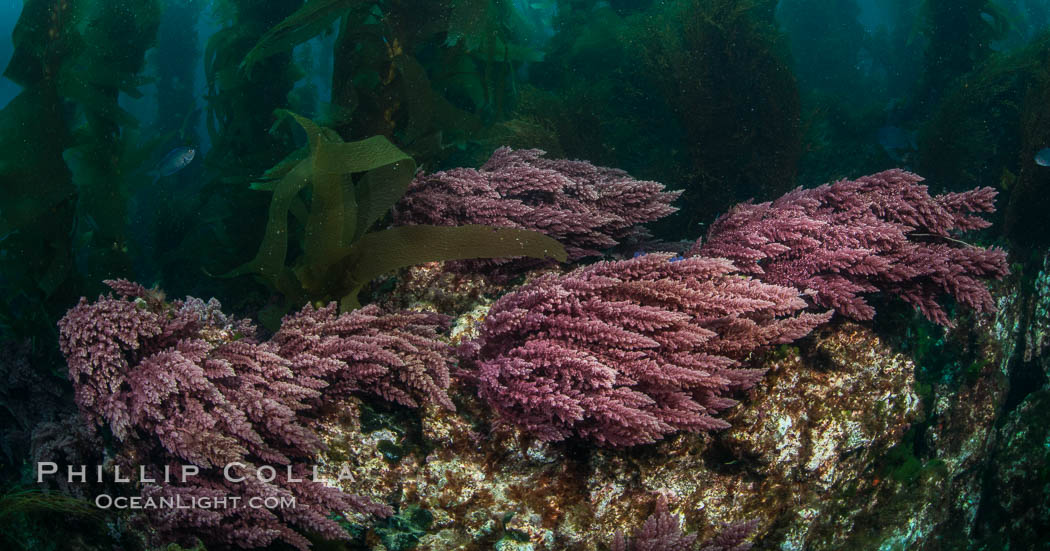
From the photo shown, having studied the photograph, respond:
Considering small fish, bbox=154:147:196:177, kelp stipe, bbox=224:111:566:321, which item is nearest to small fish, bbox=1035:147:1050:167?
kelp stipe, bbox=224:111:566:321

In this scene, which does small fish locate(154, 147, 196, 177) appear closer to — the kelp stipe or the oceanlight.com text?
the kelp stipe

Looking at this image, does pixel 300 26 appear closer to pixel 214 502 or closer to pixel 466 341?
pixel 466 341

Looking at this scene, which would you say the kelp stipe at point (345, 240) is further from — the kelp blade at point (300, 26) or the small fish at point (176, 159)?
the small fish at point (176, 159)

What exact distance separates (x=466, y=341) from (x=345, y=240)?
91 centimetres

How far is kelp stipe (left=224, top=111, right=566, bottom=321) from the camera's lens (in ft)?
8.14

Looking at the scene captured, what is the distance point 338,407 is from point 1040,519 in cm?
387

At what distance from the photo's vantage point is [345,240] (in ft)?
8.28

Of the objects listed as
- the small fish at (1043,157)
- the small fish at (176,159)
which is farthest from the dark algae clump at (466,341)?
the small fish at (176,159)

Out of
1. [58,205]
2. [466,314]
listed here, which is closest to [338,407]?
[466,314]

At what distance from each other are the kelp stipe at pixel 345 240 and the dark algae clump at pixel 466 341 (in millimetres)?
16

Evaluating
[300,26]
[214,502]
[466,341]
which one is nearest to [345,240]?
[466,341]

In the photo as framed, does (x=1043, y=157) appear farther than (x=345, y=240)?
Yes

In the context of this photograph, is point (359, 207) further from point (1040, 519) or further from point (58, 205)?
point (1040, 519)

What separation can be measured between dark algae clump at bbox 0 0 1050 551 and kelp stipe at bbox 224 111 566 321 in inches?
0.6
